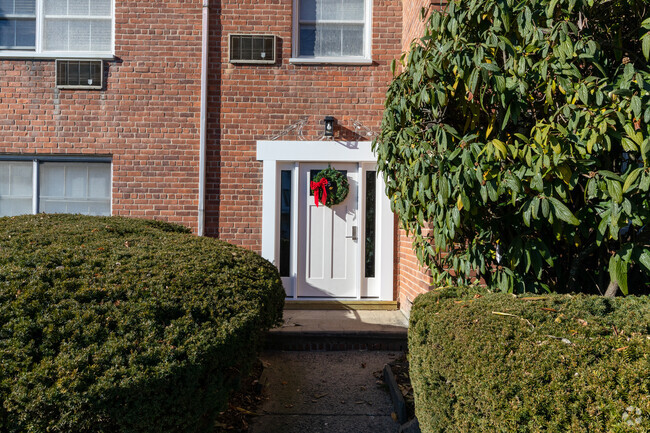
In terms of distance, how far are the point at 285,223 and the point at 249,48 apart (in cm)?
255

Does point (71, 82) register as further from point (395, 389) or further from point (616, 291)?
point (616, 291)

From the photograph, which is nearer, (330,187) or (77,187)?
(330,187)

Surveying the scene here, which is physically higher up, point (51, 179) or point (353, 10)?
point (353, 10)

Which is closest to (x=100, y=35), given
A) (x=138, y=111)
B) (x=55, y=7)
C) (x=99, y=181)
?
(x=55, y=7)

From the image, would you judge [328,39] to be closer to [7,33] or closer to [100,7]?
[100,7]

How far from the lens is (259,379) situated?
410 cm

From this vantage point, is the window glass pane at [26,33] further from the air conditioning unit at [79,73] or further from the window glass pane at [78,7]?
the air conditioning unit at [79,73]

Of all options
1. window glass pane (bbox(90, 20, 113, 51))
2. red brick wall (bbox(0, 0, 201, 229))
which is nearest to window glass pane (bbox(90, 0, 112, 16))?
window glass pane (bbox(90, 20, 113, 51))

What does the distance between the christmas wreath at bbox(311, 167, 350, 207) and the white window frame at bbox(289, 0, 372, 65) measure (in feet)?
5.07

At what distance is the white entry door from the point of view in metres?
6.38

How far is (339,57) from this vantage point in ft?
21.0

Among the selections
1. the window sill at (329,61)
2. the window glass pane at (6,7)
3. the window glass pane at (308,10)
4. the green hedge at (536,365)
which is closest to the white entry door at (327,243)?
the window sill at (329,61)

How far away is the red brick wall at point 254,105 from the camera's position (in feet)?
20.6

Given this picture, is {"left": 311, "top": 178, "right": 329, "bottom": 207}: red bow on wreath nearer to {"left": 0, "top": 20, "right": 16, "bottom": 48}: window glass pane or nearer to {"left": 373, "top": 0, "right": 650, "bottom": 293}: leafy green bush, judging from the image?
{"left": 373, "top": 0, "right": 650, "bottom": 293}: leafy green bush
